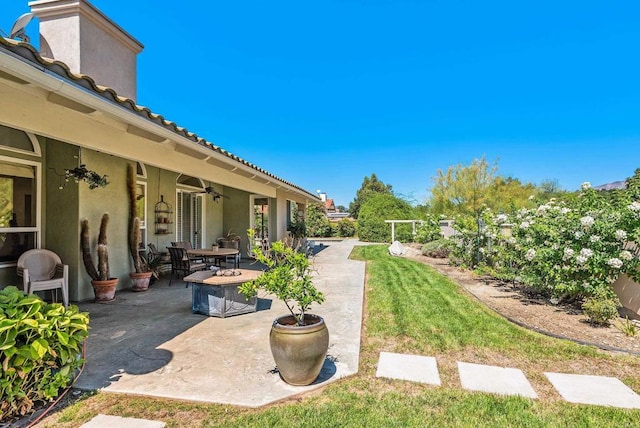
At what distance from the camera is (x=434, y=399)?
3.09 meters

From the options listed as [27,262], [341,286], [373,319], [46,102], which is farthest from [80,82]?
[341,286]

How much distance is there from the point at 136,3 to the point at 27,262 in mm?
7459

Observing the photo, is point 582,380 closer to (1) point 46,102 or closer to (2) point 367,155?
(1) point 46,102

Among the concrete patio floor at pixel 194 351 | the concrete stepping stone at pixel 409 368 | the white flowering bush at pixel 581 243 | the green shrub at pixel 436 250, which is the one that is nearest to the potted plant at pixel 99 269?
the concrete patio floor at pixel 194 351

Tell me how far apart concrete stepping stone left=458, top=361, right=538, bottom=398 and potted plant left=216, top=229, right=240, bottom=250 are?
28.7 ft

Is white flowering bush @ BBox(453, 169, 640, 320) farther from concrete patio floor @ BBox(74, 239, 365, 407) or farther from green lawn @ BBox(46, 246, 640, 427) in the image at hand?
concrete patio floor @ BBox(74, 239, 365, 407)

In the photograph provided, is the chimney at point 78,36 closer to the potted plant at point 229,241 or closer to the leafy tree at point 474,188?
the potted plant at point 229,241

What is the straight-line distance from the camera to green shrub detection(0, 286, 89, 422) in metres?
2.54

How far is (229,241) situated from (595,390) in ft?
33.4

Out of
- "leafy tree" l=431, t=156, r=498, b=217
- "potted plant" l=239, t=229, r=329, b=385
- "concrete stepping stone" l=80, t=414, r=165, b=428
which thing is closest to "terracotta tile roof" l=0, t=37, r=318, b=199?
"potted plant" l=239, t=229, r=329, b=385

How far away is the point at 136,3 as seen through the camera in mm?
9414

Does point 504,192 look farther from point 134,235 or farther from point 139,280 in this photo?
point 139,280

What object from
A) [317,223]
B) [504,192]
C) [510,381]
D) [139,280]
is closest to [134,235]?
[139,280]

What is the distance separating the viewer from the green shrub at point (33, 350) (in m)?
2.54
